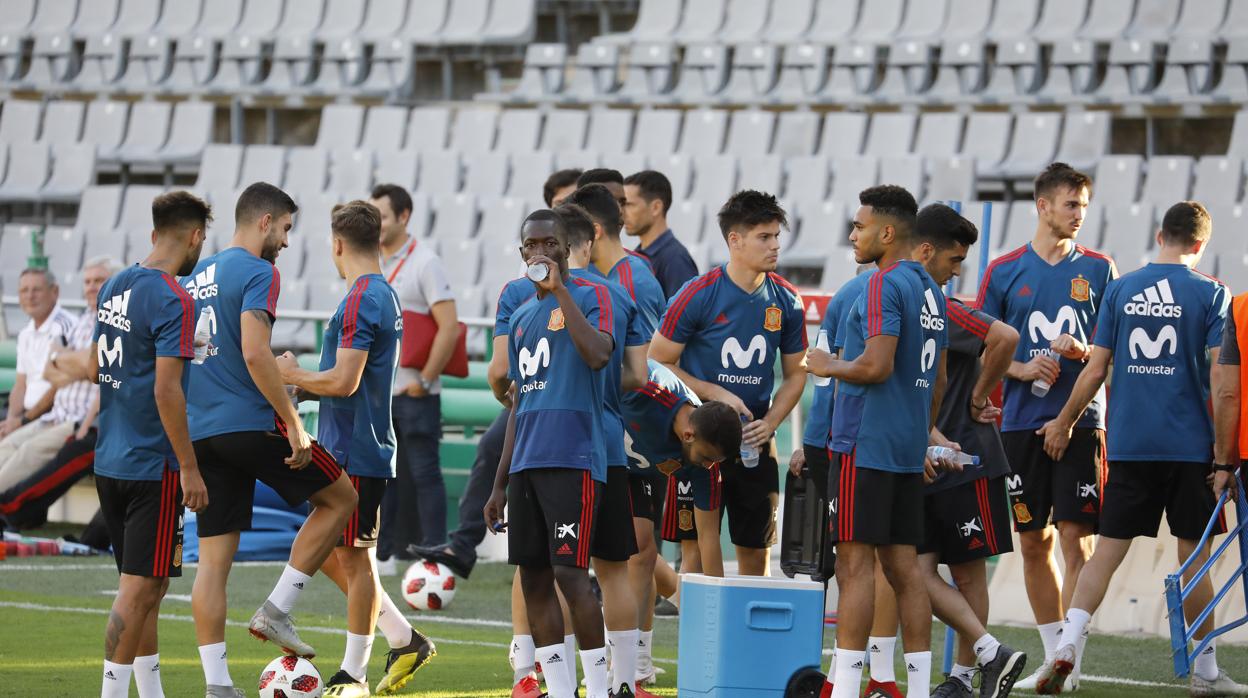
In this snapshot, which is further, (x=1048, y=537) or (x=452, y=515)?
(x=452, y=515)

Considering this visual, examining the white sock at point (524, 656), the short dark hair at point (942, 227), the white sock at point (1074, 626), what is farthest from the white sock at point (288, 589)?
the white sock at point (1074, 626)

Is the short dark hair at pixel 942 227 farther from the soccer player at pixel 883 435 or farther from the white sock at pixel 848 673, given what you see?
the white sock at pixel 848 673

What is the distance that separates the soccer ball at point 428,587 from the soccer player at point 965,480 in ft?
10.9

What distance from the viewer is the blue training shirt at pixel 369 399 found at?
279 inches

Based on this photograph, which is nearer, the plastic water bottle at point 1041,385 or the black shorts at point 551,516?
the black shorts at point 551,516

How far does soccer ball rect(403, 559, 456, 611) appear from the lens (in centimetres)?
955

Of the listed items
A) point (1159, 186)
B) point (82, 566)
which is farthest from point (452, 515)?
point (1159, 186)

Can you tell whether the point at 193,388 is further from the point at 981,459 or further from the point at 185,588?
the point at 185,588

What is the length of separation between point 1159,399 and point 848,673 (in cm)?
205

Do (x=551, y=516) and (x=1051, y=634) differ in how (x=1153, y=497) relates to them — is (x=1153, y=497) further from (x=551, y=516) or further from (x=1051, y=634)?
(x=551, y=516)

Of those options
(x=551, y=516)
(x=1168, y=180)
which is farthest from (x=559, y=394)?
(x=1168, y=180)

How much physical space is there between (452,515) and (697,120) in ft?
28.3

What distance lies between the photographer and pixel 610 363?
6227 millimetres

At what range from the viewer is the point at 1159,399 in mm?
7328
